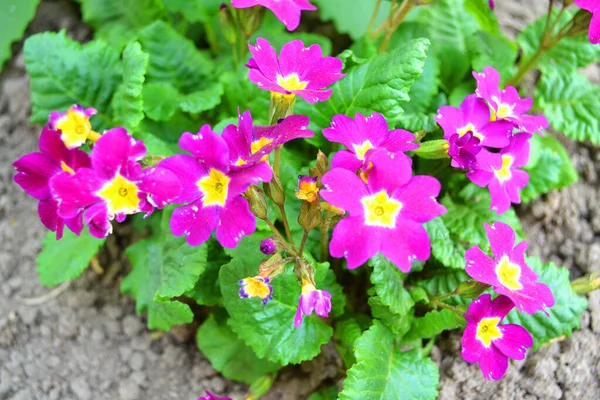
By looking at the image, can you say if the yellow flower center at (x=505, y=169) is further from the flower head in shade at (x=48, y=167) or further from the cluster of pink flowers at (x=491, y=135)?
the flower head in shade at (x=48, y=167)

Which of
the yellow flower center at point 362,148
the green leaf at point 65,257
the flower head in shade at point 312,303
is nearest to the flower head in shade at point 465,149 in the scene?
the yellow flower center at point 362,148

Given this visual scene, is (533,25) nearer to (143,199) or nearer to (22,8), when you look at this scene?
(143,199)

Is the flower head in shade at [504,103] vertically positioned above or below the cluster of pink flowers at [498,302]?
above

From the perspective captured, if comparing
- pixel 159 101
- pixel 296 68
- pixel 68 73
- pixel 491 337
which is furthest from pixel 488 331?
pixel 68 73

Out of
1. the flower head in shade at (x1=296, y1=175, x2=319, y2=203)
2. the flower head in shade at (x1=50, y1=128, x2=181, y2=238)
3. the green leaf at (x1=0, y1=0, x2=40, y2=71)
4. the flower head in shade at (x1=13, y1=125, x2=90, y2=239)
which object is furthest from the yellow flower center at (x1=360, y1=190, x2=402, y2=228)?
the green leaf at (x1=0, y1=0, x2=40, y2=71)

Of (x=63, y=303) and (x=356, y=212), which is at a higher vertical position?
(x=356, y=212)

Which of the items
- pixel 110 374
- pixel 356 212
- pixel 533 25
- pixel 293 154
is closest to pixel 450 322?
pixel 356 212
